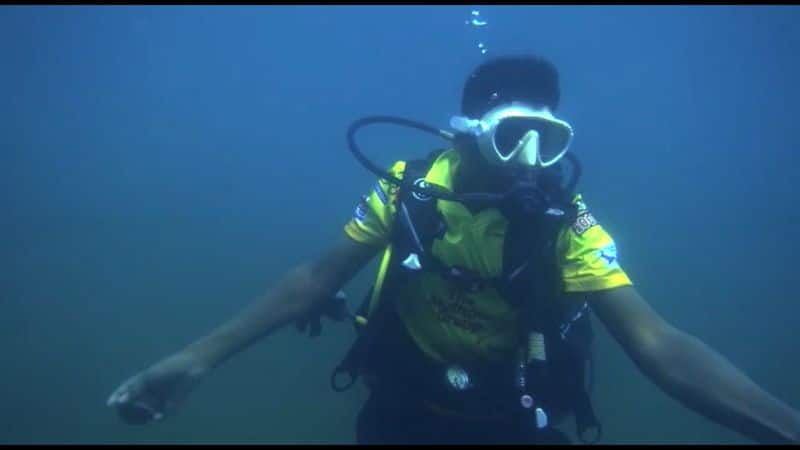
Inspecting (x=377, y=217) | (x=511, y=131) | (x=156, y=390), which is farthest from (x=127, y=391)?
(x=511, y=131)

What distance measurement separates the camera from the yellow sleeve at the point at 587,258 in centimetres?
230

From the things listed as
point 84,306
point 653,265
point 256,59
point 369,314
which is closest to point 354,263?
point 369,314

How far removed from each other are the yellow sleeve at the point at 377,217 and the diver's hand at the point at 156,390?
85 cm

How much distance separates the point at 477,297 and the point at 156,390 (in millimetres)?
1265

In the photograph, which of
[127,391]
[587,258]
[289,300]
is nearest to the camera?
[127,391]

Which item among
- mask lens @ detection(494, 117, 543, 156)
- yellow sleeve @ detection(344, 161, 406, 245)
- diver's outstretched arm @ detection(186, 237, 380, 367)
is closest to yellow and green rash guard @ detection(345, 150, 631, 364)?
yellow sleeve @ detection(344, 161, 406, 245)

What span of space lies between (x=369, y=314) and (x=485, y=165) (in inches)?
31.6

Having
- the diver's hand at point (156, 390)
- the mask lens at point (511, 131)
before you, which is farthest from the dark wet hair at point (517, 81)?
the diver's hand at point (156, 390)

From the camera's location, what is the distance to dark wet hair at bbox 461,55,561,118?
258 cm

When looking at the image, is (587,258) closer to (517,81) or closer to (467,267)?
(467,267)

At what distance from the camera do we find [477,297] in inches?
99.3

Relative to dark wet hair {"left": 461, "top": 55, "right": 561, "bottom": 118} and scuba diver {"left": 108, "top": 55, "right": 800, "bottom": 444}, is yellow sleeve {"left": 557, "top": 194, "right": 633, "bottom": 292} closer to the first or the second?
scuba diver {"left": 108, "top": 55, "right": 800, "bottom": 444}

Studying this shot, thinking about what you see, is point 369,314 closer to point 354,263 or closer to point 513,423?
point 354,263

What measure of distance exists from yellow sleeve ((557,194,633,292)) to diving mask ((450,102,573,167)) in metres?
0.25
